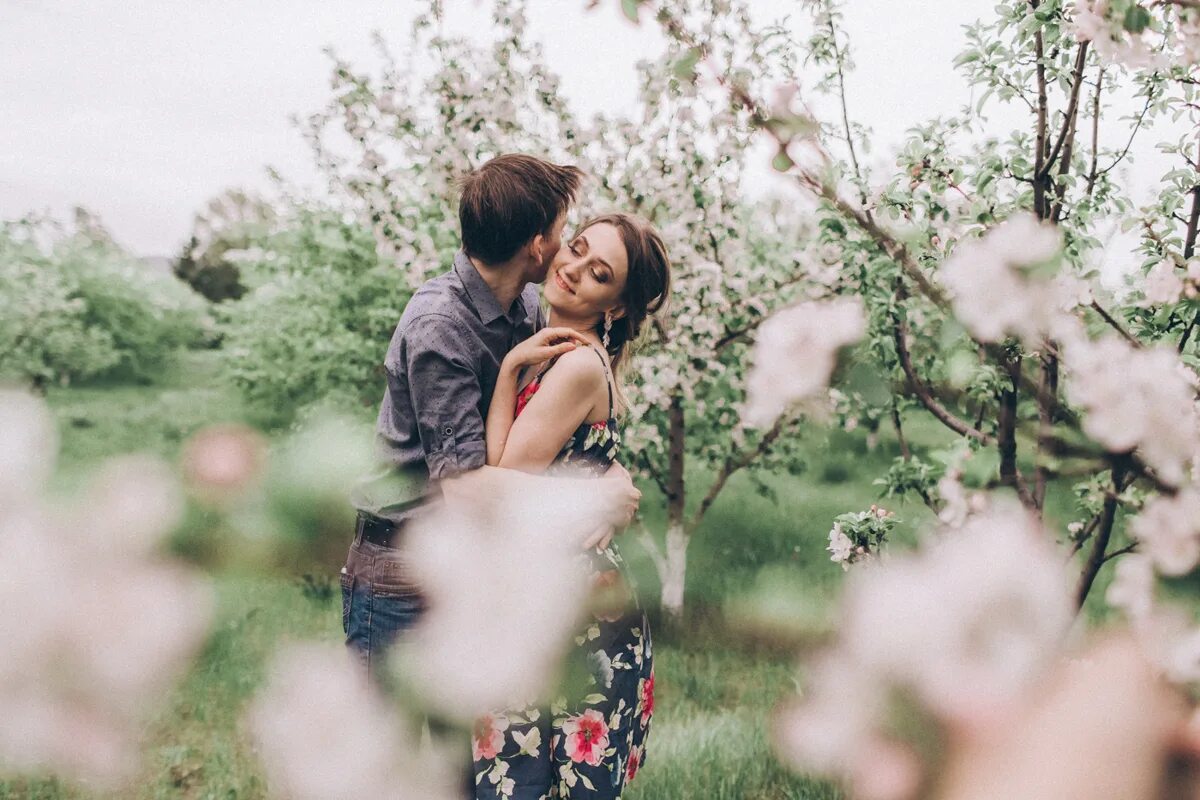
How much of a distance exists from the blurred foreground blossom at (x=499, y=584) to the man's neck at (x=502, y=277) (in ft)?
1.57

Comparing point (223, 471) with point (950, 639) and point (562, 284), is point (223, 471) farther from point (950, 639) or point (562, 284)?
point (950, 639)

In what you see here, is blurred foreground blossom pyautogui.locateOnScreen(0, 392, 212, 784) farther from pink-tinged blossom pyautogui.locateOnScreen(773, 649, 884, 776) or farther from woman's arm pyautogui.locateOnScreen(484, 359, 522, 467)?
pink-tinged blossom pyautogui.locateOnScreen(773, 649, 884, 776)

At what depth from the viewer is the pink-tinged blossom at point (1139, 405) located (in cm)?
100

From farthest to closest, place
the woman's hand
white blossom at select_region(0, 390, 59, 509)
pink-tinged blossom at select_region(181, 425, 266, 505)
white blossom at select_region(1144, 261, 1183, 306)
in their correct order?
pink-tinged blossom at select_region(181, 425, 266, 505)
the woman's hand
white blossom at select_region(1144, 261, 1183, 306)
white blossom at select_region(0, 390, 59, 509)

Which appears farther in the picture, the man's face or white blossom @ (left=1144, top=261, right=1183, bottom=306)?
the man's face

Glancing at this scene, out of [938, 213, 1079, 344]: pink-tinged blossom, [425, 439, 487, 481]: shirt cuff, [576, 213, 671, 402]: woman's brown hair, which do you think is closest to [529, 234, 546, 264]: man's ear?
[576, 213, 671, 402]: woman's brown hair

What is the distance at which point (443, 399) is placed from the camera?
186 centimetres

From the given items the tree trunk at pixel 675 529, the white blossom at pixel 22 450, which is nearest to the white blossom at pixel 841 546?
the white blossom at pixel 22 450

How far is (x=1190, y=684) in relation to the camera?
124 centimetres

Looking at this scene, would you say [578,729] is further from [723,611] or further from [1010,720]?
[723,611]

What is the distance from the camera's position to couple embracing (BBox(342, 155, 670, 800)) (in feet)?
6.26

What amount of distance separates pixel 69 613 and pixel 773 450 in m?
4.53

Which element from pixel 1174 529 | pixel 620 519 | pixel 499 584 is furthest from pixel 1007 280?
pixel 620 519

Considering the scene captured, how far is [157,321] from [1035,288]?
22368 millimetres
